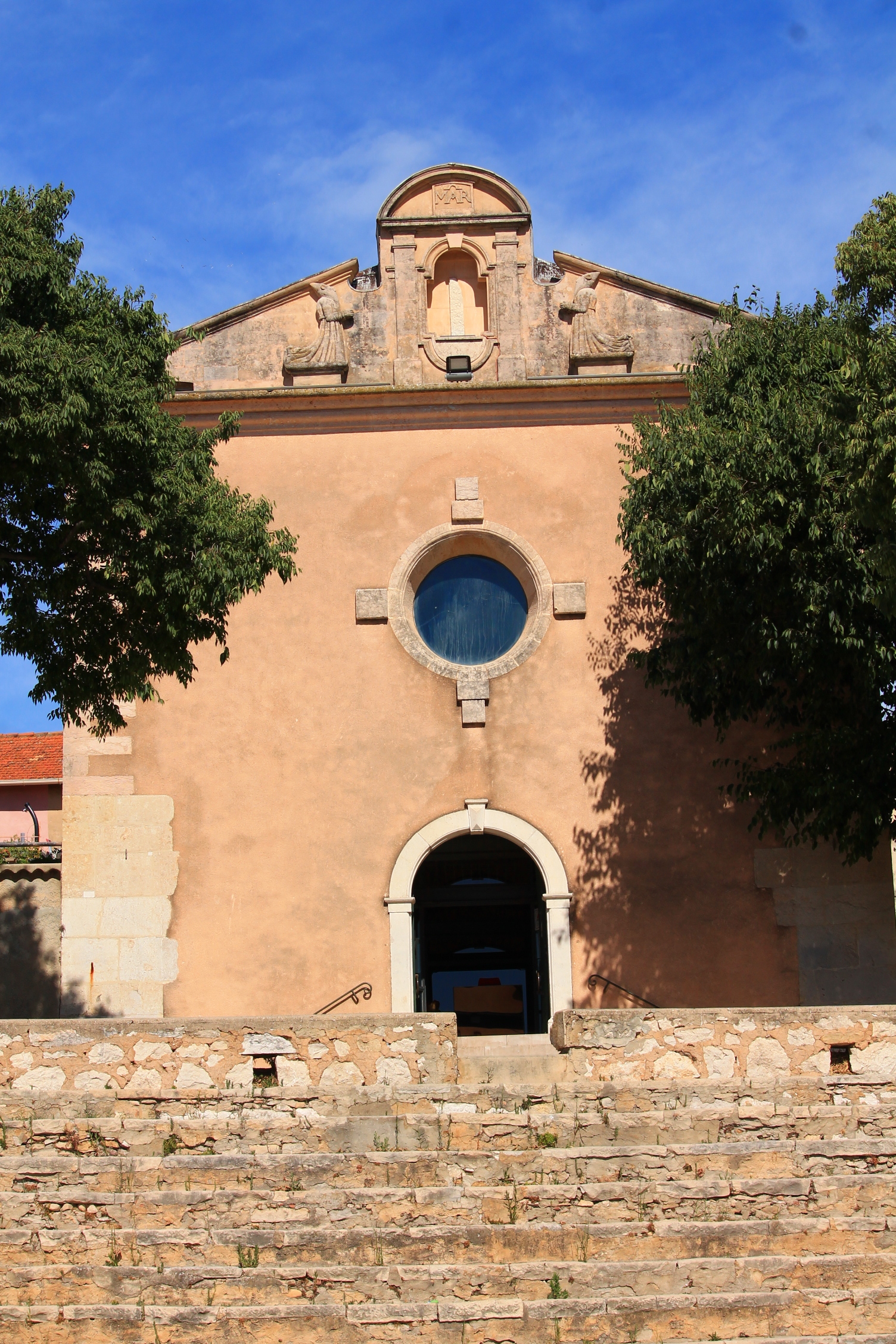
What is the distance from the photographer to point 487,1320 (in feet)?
26.7

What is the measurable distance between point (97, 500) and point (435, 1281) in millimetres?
6491

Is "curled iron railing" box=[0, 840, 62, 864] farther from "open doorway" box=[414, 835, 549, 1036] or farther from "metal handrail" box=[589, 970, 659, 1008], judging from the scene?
"metal handrail" box=[589, 970, 659, 1008]

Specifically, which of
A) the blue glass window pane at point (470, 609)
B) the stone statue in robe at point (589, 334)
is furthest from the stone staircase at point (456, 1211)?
the stone statue in robe at point (589, 334)

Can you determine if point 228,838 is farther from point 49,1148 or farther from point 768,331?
point 768,331

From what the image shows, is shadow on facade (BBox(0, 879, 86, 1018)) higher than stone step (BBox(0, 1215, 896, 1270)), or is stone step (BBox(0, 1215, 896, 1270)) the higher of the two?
shadow on facade (BBox(0, 879, 86, 1018))

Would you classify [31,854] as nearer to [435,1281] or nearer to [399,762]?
[399,762]

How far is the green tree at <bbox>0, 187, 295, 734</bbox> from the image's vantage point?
35.2 ft

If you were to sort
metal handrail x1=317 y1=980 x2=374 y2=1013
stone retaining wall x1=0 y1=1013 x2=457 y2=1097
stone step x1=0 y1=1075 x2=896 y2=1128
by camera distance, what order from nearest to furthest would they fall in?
stone step x1=0 y1=1075 x2=896 y2=1128
stone retaining wall x1=0 y1=1013 x2=457 y2=1097
metal handrail x1=317 y1=980 x2=374 y2=1013

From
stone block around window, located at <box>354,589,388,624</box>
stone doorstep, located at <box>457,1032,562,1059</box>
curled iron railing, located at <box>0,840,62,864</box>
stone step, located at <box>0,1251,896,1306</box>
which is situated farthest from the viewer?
curled iron railing, located at <box>0,840,62,864</box>

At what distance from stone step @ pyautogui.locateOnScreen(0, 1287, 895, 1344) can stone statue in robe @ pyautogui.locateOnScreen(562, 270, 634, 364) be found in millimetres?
10169

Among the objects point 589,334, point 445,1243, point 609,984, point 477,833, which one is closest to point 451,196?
point 589,334

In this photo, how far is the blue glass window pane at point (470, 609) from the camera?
15.3 m

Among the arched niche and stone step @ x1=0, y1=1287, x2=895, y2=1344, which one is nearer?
stone step @ x1=0, y1=1287, x2=895, y2=1344

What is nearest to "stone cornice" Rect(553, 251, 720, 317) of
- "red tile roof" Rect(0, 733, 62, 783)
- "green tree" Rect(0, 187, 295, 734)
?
"green tree" Rect(0, 187, 295, 734)
